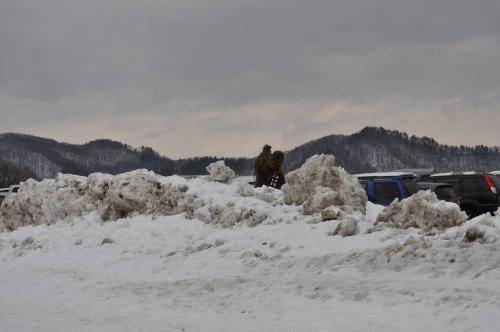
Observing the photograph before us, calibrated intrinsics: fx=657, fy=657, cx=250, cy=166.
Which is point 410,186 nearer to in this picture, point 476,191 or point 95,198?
point 476,191

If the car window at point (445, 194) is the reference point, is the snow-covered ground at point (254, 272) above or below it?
below

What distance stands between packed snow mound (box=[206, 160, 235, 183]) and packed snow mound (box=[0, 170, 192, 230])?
161 centimetres

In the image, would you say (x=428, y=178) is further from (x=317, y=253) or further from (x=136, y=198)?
(x=317, y=253)

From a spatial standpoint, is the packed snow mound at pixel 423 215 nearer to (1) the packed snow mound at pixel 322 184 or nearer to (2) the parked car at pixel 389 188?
(1) the packed snow mound at pixel 322 184

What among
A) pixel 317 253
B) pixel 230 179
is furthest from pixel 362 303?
pixel 230 179

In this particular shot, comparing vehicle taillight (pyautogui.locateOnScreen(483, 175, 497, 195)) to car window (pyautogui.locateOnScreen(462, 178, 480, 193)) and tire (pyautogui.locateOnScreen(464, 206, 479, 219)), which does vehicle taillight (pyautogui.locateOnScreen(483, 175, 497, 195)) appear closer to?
car window (pyautogui.locateOnScreen(462, 178, 480, 193))

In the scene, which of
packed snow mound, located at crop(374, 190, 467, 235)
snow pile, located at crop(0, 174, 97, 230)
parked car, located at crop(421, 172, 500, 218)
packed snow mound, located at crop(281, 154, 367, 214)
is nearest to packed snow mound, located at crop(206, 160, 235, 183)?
snow pile, located at crop(0, 174, 97, 230)

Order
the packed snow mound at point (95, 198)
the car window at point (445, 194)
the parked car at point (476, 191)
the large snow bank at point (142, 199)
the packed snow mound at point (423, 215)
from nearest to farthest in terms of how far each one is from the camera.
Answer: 1. the packed snow mound at point (423, 215)
2. the large snow bank at point (142, 199)
3. the packed snow mound at point (95, 198)
4. the car window at point (445, 194)
5. the parked car at point (476, 191)

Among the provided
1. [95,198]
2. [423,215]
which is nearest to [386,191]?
[423,215]

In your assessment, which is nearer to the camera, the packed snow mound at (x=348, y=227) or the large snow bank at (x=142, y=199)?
the packed snow mound at (x=348, y=227)

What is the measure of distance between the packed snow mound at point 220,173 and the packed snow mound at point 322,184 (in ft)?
12.6

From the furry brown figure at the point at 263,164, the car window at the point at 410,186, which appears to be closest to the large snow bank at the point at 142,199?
the furry brown figure at the point at 263,164

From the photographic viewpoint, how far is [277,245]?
1193cm

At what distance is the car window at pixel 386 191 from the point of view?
17.5 meters
